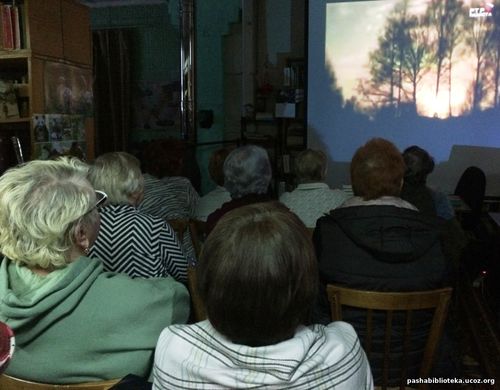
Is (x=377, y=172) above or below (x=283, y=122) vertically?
below

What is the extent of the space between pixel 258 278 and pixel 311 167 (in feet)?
6.28

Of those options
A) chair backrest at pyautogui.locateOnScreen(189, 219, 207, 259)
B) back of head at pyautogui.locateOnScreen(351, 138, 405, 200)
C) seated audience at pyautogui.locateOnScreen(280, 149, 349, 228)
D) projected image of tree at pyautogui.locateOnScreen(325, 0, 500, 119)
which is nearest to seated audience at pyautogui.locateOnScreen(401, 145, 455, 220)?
seated audience at pyautogui.locateOnScreen(280, 149, 349, 228)

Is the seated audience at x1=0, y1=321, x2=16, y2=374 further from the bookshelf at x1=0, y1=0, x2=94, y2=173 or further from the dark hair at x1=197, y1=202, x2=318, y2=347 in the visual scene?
the bookshelf at x1=0, y1=0, x2=94, y2=173

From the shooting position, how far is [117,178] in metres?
2.01

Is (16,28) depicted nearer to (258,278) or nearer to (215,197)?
(215,197)

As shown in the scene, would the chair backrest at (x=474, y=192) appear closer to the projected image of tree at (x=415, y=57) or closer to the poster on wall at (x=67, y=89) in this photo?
the projected image of tree at (x=415, y=57)

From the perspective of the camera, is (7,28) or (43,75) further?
(43,75)

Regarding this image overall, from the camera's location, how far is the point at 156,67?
5.91 metres

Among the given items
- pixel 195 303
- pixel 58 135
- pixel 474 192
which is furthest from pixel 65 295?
pixel 474 192

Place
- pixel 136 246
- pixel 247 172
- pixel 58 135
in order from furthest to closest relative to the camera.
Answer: pixel 58 135
pixel 247 172
pixel 136 246

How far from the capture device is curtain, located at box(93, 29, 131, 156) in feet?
19.4

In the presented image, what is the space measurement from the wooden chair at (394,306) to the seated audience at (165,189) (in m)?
1.28

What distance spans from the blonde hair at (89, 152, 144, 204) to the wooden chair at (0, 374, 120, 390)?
3.16 ft

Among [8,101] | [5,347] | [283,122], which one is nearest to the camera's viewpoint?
[5,347]
